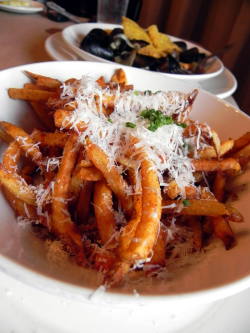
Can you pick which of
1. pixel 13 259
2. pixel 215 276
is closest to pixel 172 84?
pixel 215 276

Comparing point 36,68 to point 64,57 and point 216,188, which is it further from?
point 216,188

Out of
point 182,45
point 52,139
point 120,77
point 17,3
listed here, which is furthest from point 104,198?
point 17,3

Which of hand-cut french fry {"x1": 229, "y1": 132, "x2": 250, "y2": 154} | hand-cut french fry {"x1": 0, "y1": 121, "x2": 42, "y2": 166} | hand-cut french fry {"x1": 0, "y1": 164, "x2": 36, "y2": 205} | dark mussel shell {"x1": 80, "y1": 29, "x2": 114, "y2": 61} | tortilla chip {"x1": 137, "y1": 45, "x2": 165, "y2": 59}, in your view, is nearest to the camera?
hand-cut french fry {"x1": 0, "y1": 164, "x2": 36, "y2": 205}

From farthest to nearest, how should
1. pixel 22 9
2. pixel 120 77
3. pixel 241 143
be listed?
pixel 22 9 < pixel 120 77 < pixel 241 143

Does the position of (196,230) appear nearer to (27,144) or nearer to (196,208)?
(196,208)

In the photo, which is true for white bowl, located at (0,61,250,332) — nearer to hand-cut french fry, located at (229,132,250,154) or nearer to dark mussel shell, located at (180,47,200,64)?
hand-cut french fry, located at (229,132,250,154)

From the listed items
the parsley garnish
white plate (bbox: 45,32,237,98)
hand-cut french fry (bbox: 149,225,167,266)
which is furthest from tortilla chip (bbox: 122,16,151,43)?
hand-cut french fry (bbox: 149,225,167,266)
